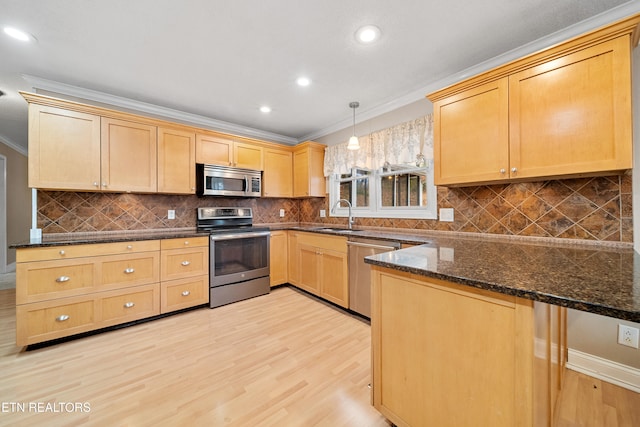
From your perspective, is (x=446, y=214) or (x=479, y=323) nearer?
(x=479, y=323)

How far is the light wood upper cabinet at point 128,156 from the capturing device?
2.49 meters

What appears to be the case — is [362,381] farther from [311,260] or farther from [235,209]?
[235,209]

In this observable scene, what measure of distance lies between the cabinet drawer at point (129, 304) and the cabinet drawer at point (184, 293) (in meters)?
0.08

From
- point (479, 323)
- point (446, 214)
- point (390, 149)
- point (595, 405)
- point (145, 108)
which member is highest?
point (145, 108)

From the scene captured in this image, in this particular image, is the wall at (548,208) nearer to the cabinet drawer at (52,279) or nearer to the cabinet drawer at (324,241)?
the cabinet drawer at (324,241)

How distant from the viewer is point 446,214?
2445 mm

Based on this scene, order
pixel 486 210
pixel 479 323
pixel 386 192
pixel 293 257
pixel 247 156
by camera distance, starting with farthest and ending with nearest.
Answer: pixel 293 257
pixel 247 156
pixel 386 192
pixel 486 210
pixel 479 323

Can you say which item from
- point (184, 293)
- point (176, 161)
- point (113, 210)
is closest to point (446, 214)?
point (184, 293)

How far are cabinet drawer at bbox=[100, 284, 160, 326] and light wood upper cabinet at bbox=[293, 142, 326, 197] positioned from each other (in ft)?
7.38

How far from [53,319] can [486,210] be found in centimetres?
387

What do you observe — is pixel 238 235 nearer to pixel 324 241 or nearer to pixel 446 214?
pixel 324 241

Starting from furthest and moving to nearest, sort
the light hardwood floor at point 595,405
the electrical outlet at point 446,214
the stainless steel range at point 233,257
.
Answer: the stainless steel range at point 233,257, the electrical outlet at point 446,214, the light hardwood floor at point 595,405

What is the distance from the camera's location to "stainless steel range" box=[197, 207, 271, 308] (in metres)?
2.94

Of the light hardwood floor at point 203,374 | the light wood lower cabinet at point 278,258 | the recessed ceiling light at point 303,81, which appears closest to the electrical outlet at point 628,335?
the light hardwood floor at point 203,374
